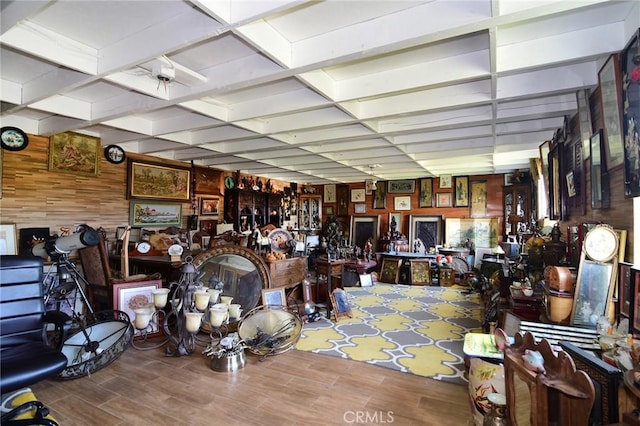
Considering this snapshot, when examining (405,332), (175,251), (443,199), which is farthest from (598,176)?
(443,199)

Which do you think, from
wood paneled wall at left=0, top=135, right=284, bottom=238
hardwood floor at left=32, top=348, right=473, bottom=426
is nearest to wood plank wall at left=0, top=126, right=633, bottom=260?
wood paneled wall at left=0, top=135, right=284, bottom=238

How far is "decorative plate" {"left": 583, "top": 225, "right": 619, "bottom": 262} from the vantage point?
2139 mm

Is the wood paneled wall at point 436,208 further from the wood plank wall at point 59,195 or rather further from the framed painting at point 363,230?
the wood plank wall at point 59,195

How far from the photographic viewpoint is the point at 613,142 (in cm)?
219

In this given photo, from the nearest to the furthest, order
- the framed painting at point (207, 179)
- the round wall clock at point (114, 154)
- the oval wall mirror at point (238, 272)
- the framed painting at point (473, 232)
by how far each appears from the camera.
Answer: the oval wall mirror at point (238, 272) → the round wall clock at point (114, 154) → the framed painting at point (207, 179) → the framed painting at point (473, 232)

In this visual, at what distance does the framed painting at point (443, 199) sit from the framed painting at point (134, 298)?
7.15m

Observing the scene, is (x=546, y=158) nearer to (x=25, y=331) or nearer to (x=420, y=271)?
(x=420, y=271)

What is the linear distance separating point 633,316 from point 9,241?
6.22 m

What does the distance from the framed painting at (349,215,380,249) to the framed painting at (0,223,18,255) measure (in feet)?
24.0

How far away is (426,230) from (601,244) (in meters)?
6.48

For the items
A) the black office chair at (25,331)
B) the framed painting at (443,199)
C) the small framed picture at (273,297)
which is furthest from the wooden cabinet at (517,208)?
the black office chair at (25,331)

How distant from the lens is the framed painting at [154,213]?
5473mm

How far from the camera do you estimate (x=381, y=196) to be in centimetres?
927

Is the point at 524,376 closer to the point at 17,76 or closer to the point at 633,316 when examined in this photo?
the point at 633,316
